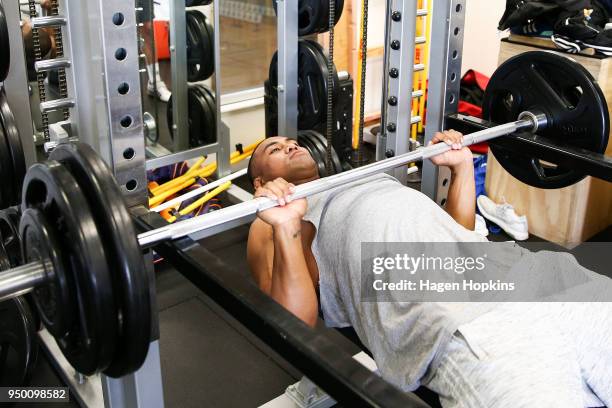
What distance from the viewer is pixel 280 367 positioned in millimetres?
2115

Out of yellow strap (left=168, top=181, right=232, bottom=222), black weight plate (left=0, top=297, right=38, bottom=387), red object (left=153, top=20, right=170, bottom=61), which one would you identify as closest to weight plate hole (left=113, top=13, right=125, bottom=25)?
black weight plate (left=0, top=297, right=38, bottom=387)

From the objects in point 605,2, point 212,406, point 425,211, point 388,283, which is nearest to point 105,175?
point 388,283

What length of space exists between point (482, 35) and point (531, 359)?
301 centimetres

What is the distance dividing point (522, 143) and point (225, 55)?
9.51 ft

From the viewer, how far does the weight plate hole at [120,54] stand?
4.12 ft

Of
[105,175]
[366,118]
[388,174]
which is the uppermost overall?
[105,175]

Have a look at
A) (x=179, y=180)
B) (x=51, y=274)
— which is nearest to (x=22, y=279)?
(x=51, y=274)

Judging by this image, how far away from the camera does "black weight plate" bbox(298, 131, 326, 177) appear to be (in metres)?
2.10

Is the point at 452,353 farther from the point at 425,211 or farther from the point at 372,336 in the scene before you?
the point at 425,211

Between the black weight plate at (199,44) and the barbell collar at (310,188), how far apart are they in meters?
1.65

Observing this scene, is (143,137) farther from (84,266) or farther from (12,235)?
(12,235)

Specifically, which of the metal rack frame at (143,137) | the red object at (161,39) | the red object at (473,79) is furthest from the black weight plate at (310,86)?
the red object at (161,39)

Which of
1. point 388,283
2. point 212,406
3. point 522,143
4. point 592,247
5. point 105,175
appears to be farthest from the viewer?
point 592,247

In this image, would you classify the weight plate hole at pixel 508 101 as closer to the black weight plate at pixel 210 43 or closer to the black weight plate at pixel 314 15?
the black weight plate at pixel 314 15
